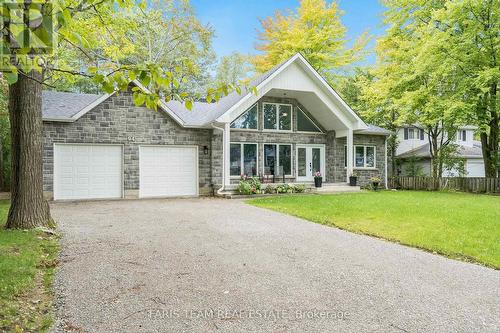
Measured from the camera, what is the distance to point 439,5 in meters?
19.1

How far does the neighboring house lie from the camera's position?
2431 cm

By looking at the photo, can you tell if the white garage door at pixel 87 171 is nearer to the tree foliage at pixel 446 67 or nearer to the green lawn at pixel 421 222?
the green lawn at pixel 421 222

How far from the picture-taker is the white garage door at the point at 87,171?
43.5 ft

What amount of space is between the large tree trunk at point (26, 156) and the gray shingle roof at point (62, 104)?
650 centimetres

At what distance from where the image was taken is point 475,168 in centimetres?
2602

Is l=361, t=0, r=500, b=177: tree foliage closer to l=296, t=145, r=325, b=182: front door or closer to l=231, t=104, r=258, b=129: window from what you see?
l=296, t=145, r=325, b=182: front door

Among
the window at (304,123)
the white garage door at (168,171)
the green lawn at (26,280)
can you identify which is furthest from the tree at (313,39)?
the green lawn at (26,280)

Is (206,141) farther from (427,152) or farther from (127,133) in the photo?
(427,152)

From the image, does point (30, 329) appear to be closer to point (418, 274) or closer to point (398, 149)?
point (418, 274)

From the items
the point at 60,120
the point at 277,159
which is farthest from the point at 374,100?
the point at 60,120

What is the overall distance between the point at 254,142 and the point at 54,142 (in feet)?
27.7

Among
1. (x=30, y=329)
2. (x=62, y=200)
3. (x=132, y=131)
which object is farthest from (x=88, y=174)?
(x=30, y=329)

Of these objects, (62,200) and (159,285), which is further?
(62,200)

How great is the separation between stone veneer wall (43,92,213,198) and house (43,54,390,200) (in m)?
0.04
